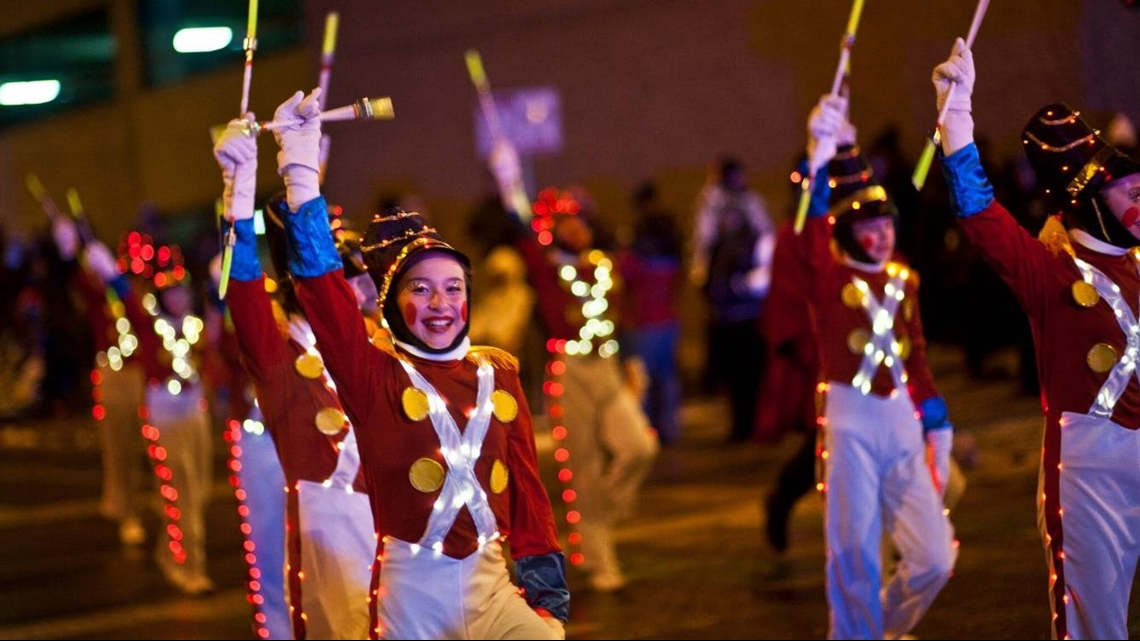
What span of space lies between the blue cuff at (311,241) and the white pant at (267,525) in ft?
10.2

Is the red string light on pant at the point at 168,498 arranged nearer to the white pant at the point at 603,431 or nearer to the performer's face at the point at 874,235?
the white pant at the point at 603,431

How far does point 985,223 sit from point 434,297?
188cm

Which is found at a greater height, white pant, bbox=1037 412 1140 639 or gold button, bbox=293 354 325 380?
gold button, bbox=293 354 325 380

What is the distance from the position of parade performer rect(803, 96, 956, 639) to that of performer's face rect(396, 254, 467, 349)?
2735 mm

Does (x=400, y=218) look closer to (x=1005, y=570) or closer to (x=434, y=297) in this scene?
(x=434, y=297)

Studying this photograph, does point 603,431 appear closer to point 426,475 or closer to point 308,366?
point 308,366

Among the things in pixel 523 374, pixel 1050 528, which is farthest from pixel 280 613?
pixel 523 374

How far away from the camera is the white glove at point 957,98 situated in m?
5.45

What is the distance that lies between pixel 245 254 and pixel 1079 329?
9.04 ft

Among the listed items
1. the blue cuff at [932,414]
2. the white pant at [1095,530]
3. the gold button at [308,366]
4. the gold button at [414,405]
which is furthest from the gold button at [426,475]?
the blue cuff at [932,414]

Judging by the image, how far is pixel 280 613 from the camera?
305 inches

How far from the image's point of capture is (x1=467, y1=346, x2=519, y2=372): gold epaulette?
16.5 ft

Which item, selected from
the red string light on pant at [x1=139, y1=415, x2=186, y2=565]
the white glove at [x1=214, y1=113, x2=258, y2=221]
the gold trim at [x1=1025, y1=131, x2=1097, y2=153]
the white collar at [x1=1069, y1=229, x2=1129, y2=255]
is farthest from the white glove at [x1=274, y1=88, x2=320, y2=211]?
the red string light on pant at [x1=139, y1=415, x2=186, y2=565]

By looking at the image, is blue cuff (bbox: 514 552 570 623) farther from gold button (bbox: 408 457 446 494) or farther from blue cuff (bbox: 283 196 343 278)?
blue cuff (bbox: 283 196 343 278)
